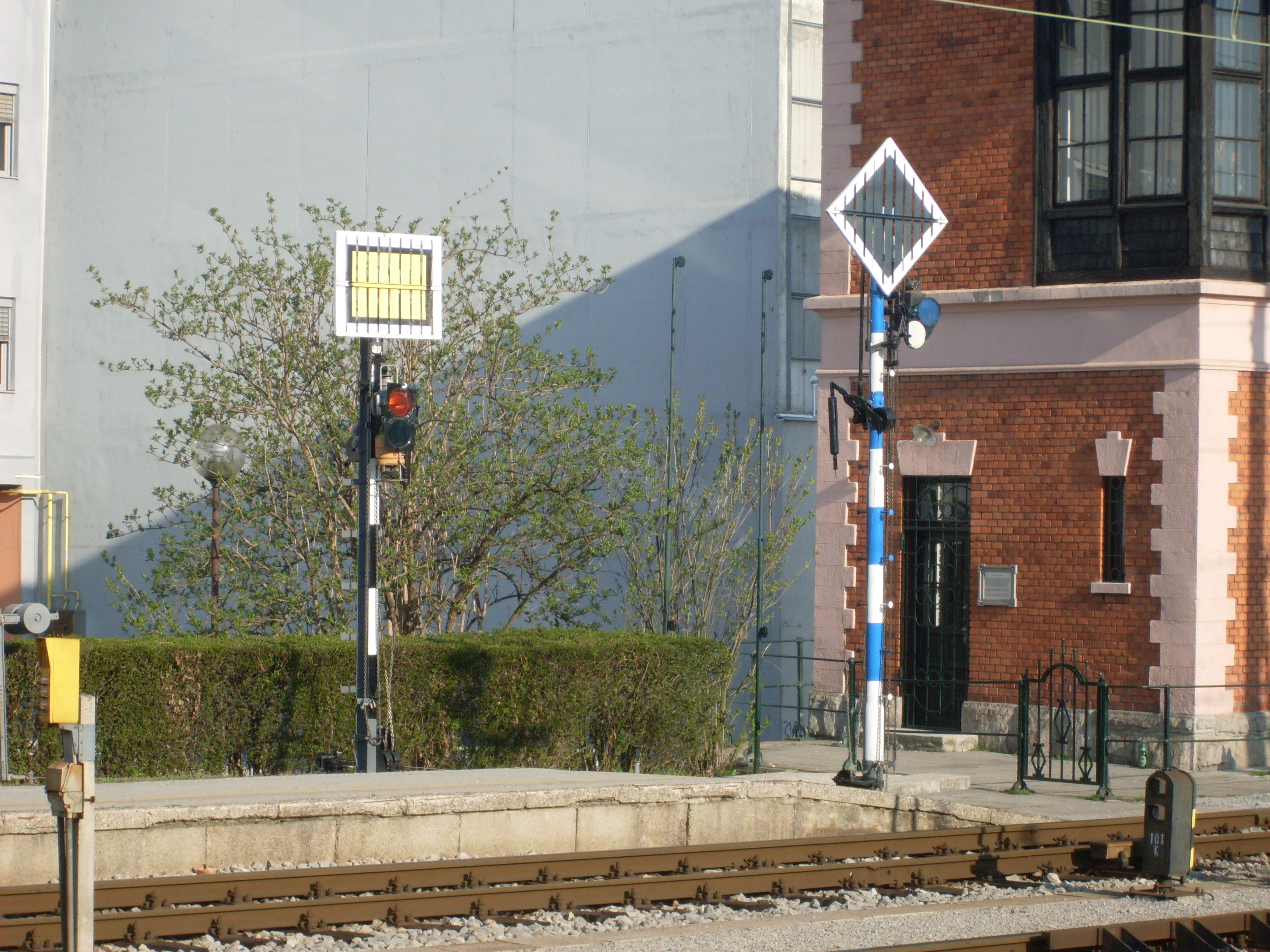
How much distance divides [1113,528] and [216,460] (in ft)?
30.9

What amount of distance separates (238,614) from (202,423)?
91.5 inches

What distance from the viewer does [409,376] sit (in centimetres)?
1889

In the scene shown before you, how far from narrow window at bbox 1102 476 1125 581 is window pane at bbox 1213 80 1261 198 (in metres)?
3.23

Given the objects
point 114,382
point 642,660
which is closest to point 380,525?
point 642,660

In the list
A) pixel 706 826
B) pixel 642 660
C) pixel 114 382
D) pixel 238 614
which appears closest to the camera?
pixel 706 826

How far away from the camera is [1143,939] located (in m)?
9.57

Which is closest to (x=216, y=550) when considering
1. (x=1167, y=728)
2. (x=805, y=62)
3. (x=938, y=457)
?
(x=938, y=457)

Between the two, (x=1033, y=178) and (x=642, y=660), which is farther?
(x=1033, y=178)

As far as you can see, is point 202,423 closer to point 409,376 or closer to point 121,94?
point 409,376

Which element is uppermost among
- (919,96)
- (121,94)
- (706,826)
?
(121,94)

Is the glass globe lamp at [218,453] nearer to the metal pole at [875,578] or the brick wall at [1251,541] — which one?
the metal pole at [875,578]

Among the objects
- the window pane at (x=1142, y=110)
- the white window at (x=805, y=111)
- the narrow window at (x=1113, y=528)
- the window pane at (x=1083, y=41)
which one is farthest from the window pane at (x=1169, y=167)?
the white window at (x=805, y=111)

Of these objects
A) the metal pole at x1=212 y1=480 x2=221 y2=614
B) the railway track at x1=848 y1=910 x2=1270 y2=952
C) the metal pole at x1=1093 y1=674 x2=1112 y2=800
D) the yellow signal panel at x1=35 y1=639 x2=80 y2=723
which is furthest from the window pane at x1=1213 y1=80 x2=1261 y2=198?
the yellow signal panel at x1=35 y1=639 x2=80 y2=723

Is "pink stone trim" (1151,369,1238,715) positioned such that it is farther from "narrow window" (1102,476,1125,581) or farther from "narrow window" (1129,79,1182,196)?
"narrow window" (1129,79,1182,196)
